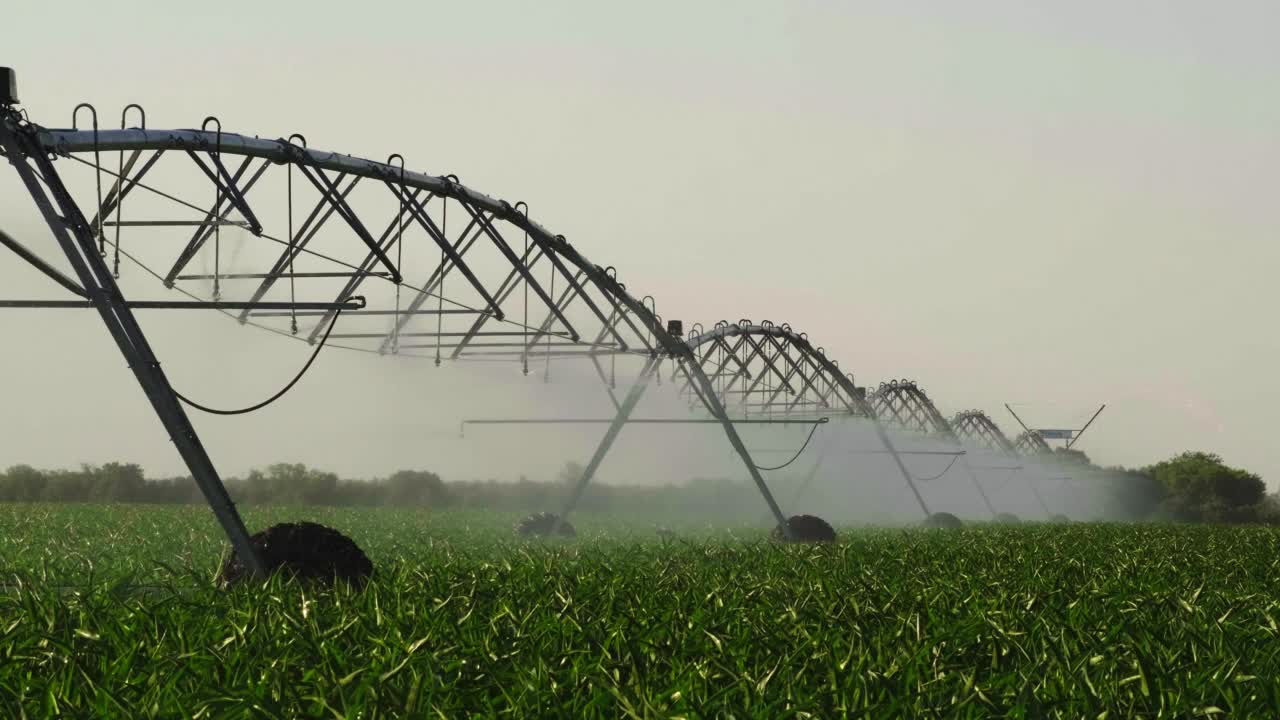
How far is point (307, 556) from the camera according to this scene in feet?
29.6

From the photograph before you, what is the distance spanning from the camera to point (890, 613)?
25.0 ft

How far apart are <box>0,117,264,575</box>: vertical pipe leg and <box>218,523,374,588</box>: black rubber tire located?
1.00 feet

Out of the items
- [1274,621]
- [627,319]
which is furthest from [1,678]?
[627,319]

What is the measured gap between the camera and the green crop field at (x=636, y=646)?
443 centimetres

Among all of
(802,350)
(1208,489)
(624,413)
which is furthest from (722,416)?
(1208,489)

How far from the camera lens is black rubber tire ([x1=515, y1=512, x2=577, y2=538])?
906 inches

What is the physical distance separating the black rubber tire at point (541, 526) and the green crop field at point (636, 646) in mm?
12077

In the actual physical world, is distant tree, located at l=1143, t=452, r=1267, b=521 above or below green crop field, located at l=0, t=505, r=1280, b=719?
above

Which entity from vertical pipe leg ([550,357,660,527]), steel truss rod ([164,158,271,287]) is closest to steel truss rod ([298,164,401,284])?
steel truss rod ([164,158,271,287])

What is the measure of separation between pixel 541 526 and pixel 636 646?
1818 centimetres

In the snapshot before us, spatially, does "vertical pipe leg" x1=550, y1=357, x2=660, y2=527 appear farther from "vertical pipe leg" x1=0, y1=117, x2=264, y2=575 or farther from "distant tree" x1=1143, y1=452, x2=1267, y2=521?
"distant tree" x1=1143, y1=452, x2=1267, y2=521

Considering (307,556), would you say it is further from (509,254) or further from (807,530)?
(807,530)

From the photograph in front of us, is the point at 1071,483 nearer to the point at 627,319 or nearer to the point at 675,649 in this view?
the point at 627,319

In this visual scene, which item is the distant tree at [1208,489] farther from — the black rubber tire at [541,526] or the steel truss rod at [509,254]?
the steel truss rod at [509,254]
